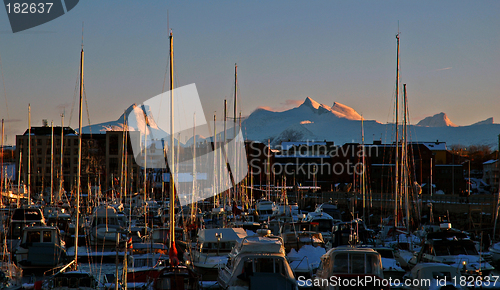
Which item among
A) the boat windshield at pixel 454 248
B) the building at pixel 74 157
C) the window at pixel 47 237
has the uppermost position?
the building at pixel 74 157

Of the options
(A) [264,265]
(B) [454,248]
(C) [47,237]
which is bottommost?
(B) [454,248]

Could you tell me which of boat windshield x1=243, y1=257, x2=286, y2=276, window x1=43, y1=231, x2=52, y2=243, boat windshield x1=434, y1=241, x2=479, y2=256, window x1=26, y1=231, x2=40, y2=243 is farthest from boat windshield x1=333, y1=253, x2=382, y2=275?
window x1=26, y1=231, x2=40, y2=243

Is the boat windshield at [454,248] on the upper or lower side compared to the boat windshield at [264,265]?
lower

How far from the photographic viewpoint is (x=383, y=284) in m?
16.1

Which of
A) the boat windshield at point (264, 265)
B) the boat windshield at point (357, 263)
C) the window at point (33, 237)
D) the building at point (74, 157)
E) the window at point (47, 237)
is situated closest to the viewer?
the boat windshield at point (264, 265)

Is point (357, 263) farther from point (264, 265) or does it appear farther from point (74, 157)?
point (74, 157)

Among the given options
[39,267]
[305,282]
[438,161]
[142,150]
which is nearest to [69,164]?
[142,150]

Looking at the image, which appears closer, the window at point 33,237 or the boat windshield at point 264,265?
the boat windshield at point 264,265

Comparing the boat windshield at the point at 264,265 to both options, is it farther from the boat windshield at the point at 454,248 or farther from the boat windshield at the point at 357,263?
the boat windshield at the point at 454,248

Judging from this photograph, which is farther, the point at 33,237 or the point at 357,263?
the point at 33,237

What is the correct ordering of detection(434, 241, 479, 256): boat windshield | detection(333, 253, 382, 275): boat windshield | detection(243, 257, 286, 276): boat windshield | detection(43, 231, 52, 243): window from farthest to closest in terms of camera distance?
1. detection(43, 231, 52, 243): window
2. detection(434, 241, 479, 256): boat windshield
3. detection(333, 253, 382, 275): boat windshield
4. detection(243, 257, 286, 276): boat windshield

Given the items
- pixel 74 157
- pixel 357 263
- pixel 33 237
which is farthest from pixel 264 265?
pixel 74 157

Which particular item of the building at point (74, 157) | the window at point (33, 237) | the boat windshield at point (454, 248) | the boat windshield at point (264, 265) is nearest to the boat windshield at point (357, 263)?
the boat windshield at point (264, 265)

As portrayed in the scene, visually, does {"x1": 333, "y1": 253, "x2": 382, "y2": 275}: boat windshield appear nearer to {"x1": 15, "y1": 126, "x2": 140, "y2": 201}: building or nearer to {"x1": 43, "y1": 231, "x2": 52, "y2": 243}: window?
{"x1": 43, "y1": 231, "x2": 52, "y2": 243}: window
